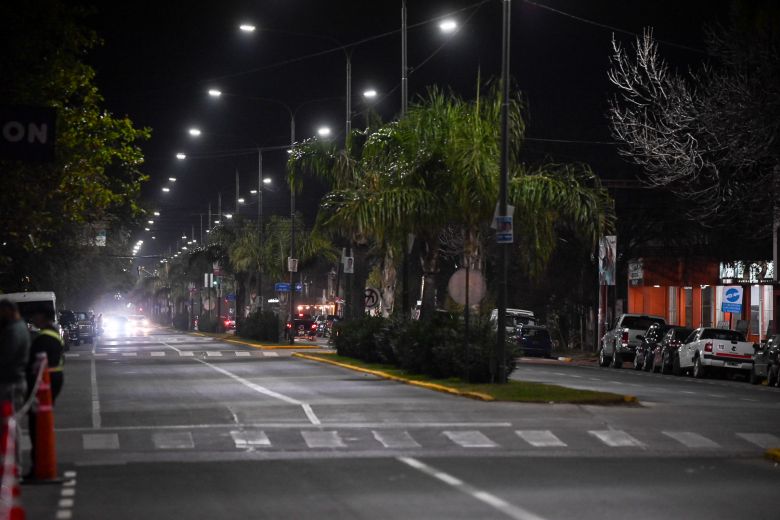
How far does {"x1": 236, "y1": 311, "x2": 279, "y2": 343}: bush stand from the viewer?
67125 mm

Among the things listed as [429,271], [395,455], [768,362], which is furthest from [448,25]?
[395,455]

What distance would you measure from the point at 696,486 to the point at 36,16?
25.5 m

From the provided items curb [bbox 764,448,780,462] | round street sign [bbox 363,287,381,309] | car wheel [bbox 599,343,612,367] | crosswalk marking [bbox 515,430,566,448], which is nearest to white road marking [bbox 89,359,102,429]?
crosswalk marking [bbox 515,430,566,448]

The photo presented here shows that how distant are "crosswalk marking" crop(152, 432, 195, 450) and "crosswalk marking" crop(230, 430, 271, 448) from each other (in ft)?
1.94

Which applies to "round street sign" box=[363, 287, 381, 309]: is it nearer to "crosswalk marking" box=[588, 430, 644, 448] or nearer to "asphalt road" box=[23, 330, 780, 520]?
"asphalt road" box=[23, 330, 780, 520]

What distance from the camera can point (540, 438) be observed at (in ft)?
63.8

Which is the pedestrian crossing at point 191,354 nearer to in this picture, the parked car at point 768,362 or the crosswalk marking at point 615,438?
the parked car at point 768,362

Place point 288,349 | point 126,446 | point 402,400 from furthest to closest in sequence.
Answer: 1. point 288,349
2. point 402,400
3. point 126,446

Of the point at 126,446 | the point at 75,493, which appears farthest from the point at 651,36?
the point at 75,493

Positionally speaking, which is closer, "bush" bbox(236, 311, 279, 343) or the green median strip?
the green median strip

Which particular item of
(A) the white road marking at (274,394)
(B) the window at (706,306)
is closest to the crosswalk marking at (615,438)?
(A) the white road marking at (274,394)

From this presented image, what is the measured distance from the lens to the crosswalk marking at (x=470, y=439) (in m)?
18.6

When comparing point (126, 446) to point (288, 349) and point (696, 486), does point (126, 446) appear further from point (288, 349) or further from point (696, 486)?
point (288, 349)

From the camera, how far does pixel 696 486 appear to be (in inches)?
569
